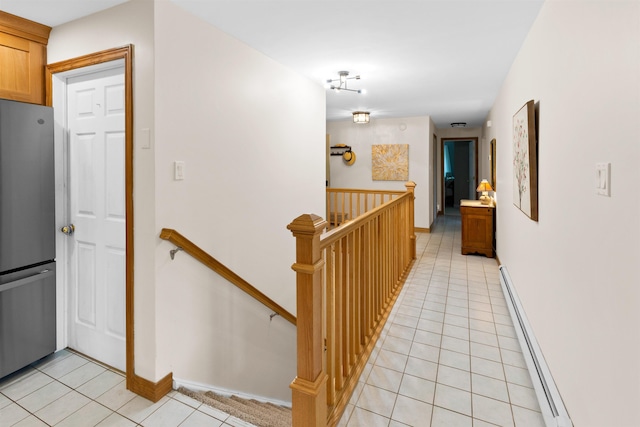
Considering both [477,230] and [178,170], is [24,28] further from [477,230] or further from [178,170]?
[477,230]

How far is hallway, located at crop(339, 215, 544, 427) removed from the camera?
1.77 meters

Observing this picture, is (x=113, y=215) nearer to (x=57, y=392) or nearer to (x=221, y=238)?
(x=221, y=238)

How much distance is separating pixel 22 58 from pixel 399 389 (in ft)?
10.7

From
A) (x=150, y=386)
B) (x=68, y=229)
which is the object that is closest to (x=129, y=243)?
(x=68, y=229)

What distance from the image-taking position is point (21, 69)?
2.34m

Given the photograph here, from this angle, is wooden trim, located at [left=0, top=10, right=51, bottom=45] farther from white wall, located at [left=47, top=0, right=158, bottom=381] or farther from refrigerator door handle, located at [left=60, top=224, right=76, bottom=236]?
refrigerator door handle, located at [left=60, top=224, right=76, bottom=236]

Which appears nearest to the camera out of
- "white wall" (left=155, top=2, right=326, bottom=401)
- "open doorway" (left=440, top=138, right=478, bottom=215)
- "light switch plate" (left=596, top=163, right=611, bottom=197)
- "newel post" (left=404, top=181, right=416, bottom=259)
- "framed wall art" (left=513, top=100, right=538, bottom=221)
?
"light switch plate" (left=596, top=163, right=611, bottom=197)

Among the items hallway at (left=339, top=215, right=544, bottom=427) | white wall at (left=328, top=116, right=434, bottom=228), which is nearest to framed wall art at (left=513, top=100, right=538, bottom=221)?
hallway at (left=339, top=215, right=544, bottom=427)

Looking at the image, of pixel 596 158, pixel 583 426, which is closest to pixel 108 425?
pixel 583 426

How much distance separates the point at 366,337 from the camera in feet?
7.97

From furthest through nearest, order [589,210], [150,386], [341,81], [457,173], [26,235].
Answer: [457,173], [341,81], [26,235], [150,386], [589,210]

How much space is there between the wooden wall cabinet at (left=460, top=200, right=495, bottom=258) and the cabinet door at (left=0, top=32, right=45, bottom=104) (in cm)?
506

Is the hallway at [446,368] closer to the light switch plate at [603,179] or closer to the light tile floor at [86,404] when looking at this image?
the light tile floor at [86,404]

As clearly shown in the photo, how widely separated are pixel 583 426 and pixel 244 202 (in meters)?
2.50
